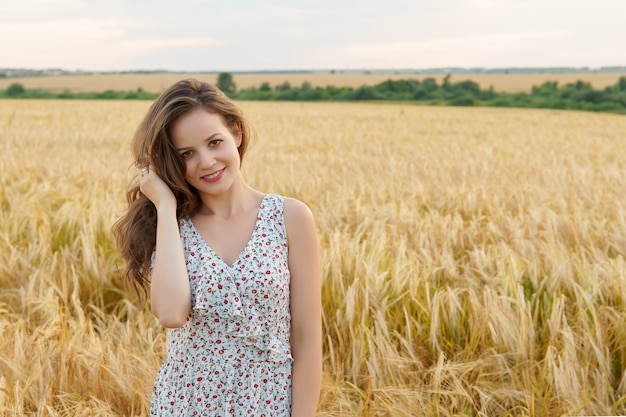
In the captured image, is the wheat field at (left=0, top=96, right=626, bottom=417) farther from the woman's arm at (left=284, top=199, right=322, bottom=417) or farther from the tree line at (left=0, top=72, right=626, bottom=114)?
the tree line at (left=0, top=72, right=626, bottom=114)

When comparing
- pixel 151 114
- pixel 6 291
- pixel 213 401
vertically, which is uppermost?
pixel 151 114

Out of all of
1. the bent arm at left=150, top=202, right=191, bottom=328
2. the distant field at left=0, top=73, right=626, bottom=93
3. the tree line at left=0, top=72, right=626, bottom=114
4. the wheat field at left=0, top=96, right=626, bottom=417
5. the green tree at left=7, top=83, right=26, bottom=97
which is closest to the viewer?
the bent arm at left=150, top=202, right=191, bottom=328

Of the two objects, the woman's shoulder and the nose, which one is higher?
the nose

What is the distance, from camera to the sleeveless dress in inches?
63.8

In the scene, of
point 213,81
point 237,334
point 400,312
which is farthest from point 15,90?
point 237,334

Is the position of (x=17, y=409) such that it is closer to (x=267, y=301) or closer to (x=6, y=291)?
(x=267, y=301)

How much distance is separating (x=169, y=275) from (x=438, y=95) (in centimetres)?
4716

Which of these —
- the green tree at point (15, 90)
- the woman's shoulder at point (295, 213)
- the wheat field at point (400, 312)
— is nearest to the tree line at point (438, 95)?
the green tree at point (15, 90)

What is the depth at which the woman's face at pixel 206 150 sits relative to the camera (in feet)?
5.42

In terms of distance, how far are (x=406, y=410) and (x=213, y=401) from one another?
2.30 feet

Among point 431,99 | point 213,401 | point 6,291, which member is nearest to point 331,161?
point 6,291

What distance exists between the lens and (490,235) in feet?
12.8

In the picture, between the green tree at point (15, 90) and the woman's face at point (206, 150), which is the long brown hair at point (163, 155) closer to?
the woman's face at point (206, 150)

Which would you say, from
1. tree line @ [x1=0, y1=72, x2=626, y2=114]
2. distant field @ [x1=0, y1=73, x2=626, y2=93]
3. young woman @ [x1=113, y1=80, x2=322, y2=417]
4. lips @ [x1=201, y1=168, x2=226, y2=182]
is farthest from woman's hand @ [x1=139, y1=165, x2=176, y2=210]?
distant field @ [x1=0, y1=73, x2=626, y2=93]
